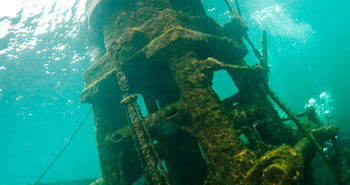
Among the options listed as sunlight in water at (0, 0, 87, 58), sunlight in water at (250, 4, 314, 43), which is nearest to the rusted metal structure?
sunlight in water at (0, 0, 87, 58)

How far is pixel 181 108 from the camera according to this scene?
12.7ft

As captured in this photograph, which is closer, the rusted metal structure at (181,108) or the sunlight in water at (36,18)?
the rusted metal structure at (181,108)

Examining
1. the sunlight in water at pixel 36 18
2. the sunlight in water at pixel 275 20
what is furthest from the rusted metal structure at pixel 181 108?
the sunlight in water at pixel 275 20

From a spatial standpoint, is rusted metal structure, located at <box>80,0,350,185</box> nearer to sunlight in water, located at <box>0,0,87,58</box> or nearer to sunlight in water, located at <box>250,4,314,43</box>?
sunlight in water, located at <box>0,0,87,58</box>

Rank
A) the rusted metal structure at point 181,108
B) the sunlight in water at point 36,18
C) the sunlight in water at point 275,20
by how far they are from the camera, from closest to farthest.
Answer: the rusted metal structure at point 181,108
the sunlight in water at point 36,18
the sunlight in water at point 275,20

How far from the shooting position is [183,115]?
12.6 feet

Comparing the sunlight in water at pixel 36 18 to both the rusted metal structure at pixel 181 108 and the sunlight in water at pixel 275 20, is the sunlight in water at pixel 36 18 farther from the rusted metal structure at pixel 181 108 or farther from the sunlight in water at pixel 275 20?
the sunlight in water at pixel 275 20

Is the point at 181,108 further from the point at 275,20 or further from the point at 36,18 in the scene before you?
the point at 275,20

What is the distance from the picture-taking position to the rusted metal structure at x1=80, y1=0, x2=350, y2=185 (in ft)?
9.96

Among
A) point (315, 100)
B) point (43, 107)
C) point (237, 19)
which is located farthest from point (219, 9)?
point (315, 100)

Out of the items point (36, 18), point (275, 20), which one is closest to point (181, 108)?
point (36, 18)

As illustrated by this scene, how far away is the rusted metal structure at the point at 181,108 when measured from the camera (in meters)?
3.04

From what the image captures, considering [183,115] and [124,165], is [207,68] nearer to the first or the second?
[183,115]

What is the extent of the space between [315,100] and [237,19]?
183 ft
